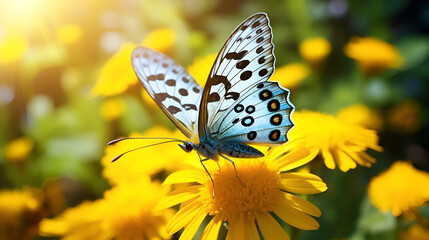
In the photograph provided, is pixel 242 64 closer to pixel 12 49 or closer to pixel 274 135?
pixel 274 135

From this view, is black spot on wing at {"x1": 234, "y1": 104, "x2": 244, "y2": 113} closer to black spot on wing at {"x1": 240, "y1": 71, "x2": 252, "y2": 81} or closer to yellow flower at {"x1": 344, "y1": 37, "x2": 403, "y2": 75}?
black spot on wing at {"x1": 240, "y1": 71, "x2": 252, "y2": 81}

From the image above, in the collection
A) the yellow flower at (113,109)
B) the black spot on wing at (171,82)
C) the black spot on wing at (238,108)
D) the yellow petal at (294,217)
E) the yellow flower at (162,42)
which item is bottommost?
the yellow petal at (294,217)

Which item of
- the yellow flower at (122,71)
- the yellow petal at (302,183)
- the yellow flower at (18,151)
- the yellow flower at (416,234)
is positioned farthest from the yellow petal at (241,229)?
the yellow flower at (18,151)

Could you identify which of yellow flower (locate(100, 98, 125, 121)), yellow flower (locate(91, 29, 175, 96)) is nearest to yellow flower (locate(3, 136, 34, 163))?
yellow flower (locate(100, 98, 125, 121))

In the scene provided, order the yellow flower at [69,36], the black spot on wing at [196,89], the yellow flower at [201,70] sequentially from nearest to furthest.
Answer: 1. the black spot on wing at [196,89]
2. the yellow flower at [201,70]
3. the yellow flower at [69,36]

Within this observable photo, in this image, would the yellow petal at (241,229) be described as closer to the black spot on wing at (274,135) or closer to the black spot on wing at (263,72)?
the black spot on wing at (274,135)

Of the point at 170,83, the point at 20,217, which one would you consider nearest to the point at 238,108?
the point at 170,83

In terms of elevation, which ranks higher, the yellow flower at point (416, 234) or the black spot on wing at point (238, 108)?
the black spot on wing at point (238, 108)
